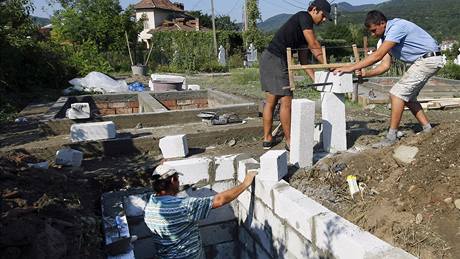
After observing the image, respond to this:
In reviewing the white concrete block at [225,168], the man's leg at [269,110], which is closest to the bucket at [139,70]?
the man's leg at [269,110]

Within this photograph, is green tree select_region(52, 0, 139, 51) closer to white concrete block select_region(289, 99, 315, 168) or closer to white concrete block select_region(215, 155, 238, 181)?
white concrete block select_region(215, 155, 238, 181)

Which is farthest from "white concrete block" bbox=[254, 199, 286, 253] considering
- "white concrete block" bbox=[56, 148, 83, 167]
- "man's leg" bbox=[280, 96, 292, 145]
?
"white concrete block" bbox=[56, 148, 83, 167]

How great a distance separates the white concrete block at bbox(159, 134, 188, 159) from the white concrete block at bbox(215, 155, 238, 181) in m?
0.49

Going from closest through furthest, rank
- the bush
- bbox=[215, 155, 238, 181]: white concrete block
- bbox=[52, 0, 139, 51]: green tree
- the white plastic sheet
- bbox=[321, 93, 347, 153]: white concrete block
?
bbox=[321, 93, 347, 153]: white concrete block
bbox=[215, 155, 238, 181]: white concrete block
the white plastic sheet
the bush
bbox=[52, 0, 139, 51]: green tree

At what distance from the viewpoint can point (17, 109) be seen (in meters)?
9.78

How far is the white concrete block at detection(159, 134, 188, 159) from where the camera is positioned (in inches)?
186

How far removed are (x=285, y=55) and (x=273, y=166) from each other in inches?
60.0

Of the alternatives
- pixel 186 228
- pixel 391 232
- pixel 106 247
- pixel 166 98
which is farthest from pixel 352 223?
pixel 166 98

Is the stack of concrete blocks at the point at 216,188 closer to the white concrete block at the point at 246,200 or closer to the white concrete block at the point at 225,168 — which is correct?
the white concrete block at the point at 225,168

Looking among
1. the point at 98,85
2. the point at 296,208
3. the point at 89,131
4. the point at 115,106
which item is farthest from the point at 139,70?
the point at 296,208

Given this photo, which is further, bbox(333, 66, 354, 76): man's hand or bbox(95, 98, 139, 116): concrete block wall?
bbox(95, 98, 139, 116): concrete block wall

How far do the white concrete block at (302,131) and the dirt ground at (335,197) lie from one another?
0.52ft

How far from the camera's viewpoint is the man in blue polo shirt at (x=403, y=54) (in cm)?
402

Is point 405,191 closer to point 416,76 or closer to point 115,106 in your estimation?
point 416,76
